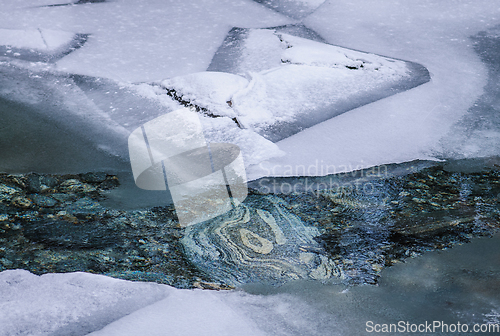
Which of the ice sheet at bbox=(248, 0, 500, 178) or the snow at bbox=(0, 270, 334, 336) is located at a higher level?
the ice sheet at bbox=(248, 0, 500, 178)

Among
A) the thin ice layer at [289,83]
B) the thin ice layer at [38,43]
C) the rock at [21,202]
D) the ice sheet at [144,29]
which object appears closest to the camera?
the rock at [21,202]

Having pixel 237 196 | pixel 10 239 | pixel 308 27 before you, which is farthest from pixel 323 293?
pixel 308 27

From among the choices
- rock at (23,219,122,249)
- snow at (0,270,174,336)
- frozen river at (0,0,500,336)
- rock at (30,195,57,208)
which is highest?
frozen river at (0,0,500,336)

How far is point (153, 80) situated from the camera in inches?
101

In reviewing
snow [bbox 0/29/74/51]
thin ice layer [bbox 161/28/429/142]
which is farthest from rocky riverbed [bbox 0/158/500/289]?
snow [bbox 0/29/74/51]

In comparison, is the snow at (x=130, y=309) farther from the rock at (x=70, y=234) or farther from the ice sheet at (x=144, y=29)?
the ice sheet at (x=144, y=29)

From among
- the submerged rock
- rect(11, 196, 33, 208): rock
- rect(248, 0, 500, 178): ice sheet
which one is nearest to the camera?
the submerged rock

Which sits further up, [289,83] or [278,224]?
[289,83]

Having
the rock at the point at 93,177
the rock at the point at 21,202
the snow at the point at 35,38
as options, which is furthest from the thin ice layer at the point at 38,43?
the rock at the point at 21,202

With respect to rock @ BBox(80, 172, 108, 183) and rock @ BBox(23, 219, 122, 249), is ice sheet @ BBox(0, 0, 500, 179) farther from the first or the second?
rock @ BBox(23, 219, 122, 249)

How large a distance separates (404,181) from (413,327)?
2.40 feet

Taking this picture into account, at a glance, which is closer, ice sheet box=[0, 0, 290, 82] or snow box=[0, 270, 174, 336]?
snow box=[0, 270, 174, 336]

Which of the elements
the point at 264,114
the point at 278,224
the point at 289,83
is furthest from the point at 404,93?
the point at 278,224

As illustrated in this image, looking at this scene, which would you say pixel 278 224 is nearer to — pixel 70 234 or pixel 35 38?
pixel 70 234
